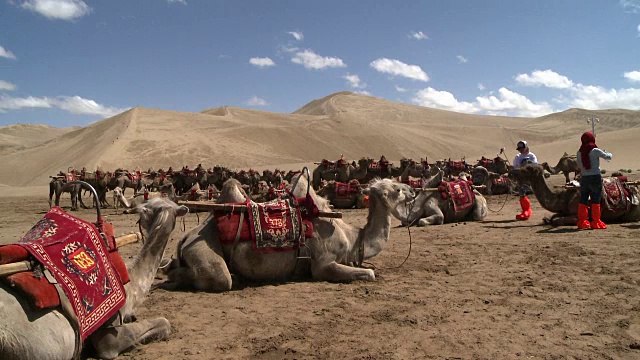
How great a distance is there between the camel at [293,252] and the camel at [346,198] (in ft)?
34.0

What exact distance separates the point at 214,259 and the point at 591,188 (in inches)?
342

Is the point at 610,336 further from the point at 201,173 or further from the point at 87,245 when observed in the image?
the point at 201,173

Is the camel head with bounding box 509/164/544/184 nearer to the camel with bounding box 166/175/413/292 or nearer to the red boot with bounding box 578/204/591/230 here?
the red boot with bounding box 578/204/591/230

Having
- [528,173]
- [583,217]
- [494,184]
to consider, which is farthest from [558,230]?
[494,184]

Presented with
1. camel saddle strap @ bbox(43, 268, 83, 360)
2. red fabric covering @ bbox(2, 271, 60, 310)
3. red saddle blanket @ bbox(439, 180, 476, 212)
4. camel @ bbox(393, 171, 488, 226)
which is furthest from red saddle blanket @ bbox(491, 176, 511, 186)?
red fabric covering @ bbox(2, 271, 60, 310)

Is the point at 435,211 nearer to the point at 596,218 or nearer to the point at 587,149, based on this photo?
the point at 596,218

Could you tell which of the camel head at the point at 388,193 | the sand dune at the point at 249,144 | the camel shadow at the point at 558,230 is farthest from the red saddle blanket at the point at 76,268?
the sand dune at the point at 249,144

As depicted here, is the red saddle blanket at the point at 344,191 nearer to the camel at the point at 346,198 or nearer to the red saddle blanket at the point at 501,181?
the camel at the point at 346,198

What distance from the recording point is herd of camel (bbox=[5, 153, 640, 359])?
3314 millimetres

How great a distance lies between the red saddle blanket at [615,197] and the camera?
11.0m

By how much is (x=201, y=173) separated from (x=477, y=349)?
24288 millimetres

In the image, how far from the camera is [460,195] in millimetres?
12852

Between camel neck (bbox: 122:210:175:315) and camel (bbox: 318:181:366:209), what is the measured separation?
13.3 meters

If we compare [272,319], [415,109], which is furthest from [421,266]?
[415,109]
